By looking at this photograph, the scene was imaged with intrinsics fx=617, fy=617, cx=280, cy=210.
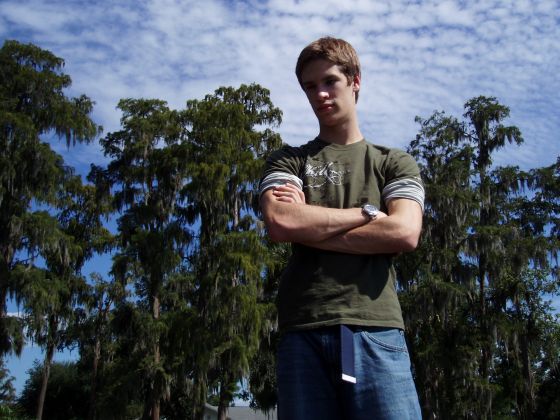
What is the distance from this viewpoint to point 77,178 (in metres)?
24.7

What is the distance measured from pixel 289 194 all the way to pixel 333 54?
57 cm

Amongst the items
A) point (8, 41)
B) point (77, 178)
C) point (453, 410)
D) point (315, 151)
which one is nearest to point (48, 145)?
point (8, 41)

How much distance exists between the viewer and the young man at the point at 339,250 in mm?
2045

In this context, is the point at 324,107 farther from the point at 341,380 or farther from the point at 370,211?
the point at 341,380

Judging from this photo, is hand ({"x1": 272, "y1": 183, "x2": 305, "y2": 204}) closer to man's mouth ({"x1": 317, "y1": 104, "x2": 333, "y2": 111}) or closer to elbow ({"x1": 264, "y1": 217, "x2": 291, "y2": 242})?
elbow ({"x1": 264, "y1": 217, "x2": 291, "y2": 242})

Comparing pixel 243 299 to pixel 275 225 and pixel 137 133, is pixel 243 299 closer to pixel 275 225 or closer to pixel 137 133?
pixel 137 133

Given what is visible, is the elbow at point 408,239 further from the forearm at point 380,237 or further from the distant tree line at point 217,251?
the distant tree line at point 217,251

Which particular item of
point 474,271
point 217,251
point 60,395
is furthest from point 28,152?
point 60,395

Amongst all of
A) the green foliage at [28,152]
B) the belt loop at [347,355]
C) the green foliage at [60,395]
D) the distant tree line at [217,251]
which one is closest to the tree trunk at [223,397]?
the distant tree line at [217,251]

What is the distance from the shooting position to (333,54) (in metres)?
2.38

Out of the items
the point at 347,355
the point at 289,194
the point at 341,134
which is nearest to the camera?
the point at 347,355

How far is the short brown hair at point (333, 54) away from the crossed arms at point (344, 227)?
0.55 metres

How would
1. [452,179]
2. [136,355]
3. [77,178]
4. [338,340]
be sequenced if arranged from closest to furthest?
[338,340] < [136,355] < [452,179] < [77,178]

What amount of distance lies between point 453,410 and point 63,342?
50.8ft
